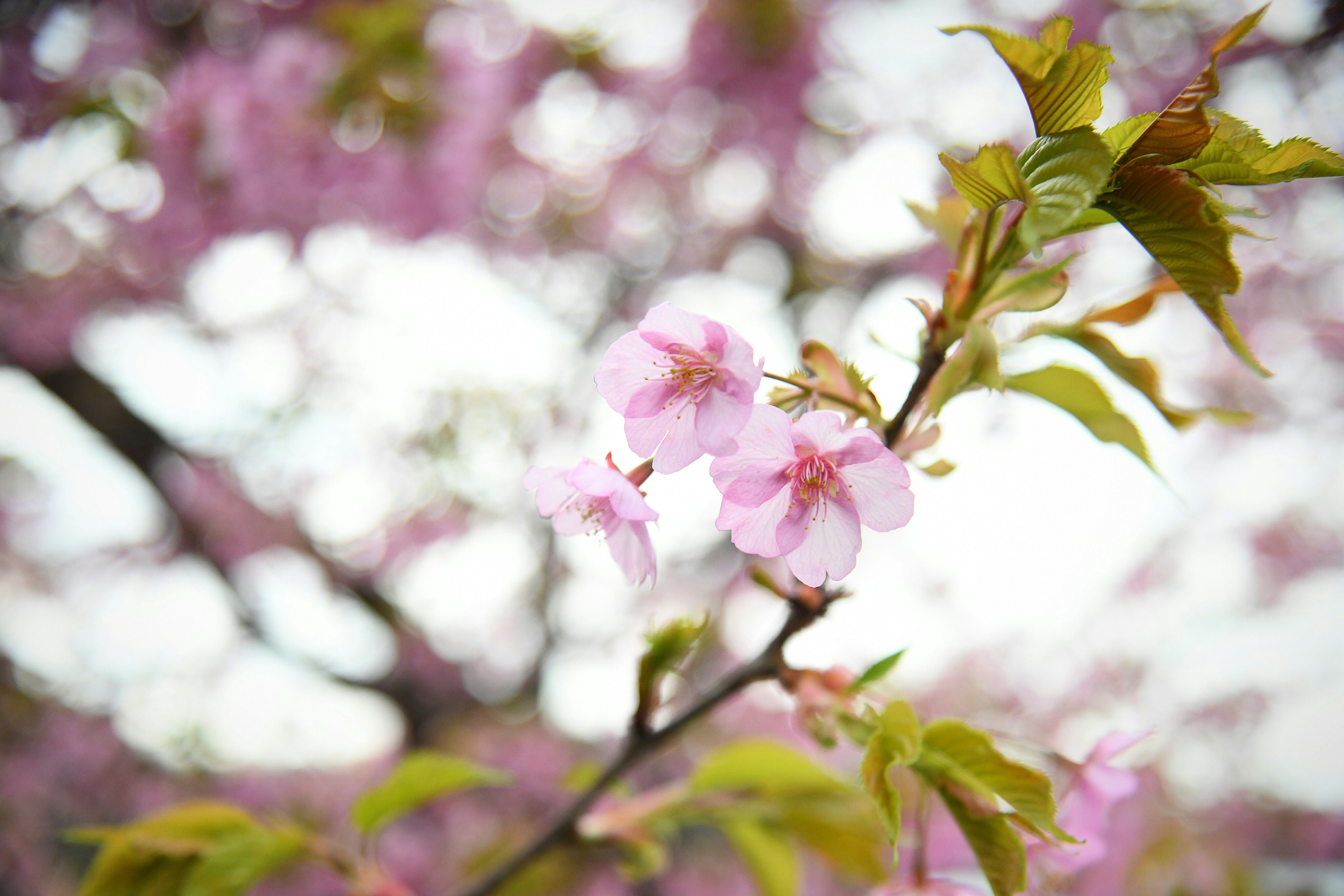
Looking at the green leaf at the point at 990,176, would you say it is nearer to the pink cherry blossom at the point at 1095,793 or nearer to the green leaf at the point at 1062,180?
the green leaf at the point at 1062,180

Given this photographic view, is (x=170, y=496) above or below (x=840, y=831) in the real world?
below

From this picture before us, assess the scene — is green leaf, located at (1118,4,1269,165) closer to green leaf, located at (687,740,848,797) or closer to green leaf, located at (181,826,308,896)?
green leaf, located at (687,740,848,797)

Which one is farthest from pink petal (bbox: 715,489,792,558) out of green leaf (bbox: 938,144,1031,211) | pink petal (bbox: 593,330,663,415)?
green leaf (bbox: 938,144,1031,211)

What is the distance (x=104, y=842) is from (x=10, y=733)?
3.26 metres

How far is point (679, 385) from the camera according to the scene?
0.52 m

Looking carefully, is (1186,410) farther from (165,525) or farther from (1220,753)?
(1220,753)

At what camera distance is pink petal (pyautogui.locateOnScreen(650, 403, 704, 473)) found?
1.55 ft

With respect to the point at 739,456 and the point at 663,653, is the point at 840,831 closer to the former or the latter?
the point at 663,653

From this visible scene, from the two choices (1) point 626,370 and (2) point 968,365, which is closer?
(2) point 968,365

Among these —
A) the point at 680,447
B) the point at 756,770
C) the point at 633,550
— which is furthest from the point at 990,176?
the point at 756,770

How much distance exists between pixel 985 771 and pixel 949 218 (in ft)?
1.38

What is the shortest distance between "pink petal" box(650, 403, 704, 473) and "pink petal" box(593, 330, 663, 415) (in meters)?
0.05

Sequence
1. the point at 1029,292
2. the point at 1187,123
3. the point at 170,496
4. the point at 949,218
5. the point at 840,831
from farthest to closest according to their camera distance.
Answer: the point at 170,496 < the point at 840,831 < the point at 949,218 < the point at 1029,292 < the point at 1187,123

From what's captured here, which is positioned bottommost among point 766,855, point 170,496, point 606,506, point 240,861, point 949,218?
point 170,496
